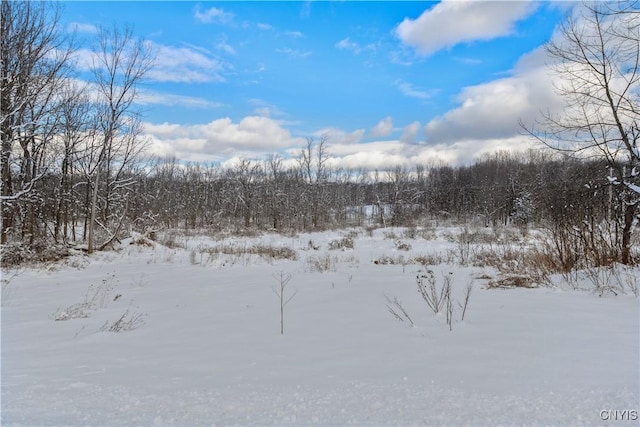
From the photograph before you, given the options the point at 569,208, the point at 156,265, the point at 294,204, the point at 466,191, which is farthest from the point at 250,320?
the point at 466,191

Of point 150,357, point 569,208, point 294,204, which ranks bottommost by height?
point 150,357

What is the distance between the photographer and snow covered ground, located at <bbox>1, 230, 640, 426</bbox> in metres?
2.25

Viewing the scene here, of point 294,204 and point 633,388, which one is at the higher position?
point 294,204

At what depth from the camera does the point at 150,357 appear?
12.2 ft

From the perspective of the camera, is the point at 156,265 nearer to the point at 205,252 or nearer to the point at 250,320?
the point at 205,252

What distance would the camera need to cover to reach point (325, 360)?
3.43m

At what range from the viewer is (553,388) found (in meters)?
2.54

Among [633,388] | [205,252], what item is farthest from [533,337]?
[205,252]

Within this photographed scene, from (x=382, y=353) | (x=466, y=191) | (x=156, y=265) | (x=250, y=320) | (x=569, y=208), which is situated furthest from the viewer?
(x=466, y=191)

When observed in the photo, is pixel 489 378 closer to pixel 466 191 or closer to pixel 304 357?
pixel 304 357

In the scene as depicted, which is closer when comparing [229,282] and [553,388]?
[553,388]

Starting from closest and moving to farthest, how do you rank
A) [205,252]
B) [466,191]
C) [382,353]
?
1. [382,353]
2. [205,252]
3. [466,191]

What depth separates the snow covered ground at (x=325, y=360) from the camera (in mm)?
2254

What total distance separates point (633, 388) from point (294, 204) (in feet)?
140
